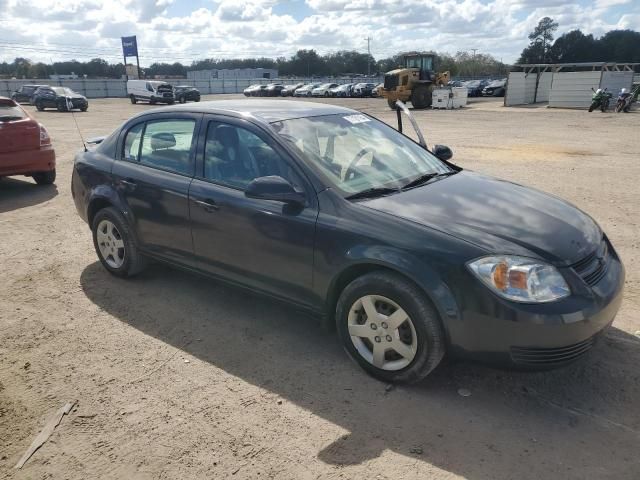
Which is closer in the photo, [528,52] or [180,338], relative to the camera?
[180,338]

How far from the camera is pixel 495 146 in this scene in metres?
14.0

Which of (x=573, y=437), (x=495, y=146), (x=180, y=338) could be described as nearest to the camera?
(x=573, y=437)

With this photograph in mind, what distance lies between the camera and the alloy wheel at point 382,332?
3053 millimetres

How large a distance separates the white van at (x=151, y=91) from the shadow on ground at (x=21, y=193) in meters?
30.3

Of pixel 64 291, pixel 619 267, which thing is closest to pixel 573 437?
pixel 619 267

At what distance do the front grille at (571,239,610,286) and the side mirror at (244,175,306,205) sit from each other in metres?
1.68

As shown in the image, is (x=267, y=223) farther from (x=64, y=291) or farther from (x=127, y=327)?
(x=64, y=291)

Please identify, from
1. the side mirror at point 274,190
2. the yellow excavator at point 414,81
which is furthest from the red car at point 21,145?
the yellow excavator at point 414,81

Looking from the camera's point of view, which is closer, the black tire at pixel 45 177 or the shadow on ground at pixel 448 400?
the shadow on ground at pixel 448 400

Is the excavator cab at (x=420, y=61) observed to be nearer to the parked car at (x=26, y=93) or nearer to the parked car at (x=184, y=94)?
the parked car at (x=184, y=94)

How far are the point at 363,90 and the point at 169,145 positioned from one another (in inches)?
1837

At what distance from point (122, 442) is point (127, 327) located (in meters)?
Result: 1.40

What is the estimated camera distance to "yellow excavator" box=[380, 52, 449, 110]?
1227 inches

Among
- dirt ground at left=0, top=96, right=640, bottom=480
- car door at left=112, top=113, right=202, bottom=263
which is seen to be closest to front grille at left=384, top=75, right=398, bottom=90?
dirt ground at left=0, top=96, right=640, bottom=480
